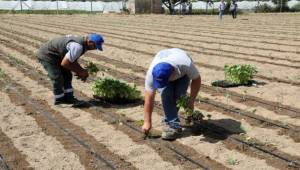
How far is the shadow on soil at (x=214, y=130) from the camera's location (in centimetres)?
629

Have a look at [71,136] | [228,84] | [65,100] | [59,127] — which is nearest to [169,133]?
[71,136]

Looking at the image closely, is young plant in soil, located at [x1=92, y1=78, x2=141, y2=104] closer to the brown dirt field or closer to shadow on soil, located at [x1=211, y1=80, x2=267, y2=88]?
the brown dirt field

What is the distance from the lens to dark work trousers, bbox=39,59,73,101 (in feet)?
25.2

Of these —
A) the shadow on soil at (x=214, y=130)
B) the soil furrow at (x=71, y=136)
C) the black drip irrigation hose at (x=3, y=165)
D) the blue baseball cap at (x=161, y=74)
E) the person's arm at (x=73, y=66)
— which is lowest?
the black drip irrigation hose at (x=3, y=165)

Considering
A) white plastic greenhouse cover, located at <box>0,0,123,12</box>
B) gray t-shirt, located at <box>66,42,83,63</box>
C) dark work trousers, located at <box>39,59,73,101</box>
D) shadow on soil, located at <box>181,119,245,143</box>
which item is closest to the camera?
shadow on soil, located at <box>181,119,245,143</box>

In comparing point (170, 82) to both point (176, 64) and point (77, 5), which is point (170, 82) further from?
point (77, 5)

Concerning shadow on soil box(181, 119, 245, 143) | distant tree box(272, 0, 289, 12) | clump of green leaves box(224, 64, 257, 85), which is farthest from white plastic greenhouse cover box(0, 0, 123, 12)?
shadow on soil box(181, 119, 245, 143)

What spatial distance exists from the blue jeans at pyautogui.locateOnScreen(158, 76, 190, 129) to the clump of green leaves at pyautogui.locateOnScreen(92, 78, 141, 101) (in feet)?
6.16

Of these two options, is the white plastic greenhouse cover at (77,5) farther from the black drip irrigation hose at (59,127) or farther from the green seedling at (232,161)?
the green seedling at (232,161)

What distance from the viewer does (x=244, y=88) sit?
29.9 feet

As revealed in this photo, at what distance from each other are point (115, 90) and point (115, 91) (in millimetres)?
18

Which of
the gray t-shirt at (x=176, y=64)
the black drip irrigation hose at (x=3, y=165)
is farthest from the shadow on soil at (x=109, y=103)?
the black drip irrigation hose at (x=3, y=165)

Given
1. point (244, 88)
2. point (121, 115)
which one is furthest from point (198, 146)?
point (244, 88)

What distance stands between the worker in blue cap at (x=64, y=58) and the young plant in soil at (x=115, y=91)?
1.57ft
